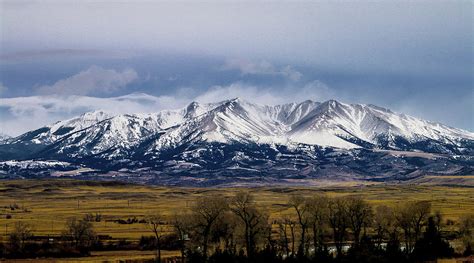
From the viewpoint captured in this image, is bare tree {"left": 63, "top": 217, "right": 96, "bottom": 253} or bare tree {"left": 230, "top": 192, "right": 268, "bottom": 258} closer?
bare tree {"left": 230, "top": 192, "right": 268, "bottom": 258}

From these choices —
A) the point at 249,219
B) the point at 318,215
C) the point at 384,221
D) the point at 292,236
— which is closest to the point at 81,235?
the point at 249,219

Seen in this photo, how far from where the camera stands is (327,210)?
387 ft

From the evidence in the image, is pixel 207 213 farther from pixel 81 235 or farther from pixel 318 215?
pixel 81 235

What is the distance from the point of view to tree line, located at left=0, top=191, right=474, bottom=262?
335 ft

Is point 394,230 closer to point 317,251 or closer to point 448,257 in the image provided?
point 448,257

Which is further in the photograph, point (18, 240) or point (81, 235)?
point (81, 235)

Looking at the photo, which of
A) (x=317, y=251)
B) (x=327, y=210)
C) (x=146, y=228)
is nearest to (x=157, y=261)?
(x=317, y=251)

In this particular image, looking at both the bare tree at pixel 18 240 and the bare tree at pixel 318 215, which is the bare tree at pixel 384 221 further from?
the bare tree at pixel 18 240

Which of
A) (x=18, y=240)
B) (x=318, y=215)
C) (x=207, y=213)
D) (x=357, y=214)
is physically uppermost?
(x=207, y=213)

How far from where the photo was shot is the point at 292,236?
112 m

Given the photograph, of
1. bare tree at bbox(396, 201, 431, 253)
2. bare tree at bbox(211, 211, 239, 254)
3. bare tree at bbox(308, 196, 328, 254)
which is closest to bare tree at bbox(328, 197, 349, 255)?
bare tree at bbox(308, 196, 328, 254)

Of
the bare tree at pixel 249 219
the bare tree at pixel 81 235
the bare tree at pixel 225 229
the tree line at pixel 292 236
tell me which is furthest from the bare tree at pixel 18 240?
the bare tree at pixel 249 219

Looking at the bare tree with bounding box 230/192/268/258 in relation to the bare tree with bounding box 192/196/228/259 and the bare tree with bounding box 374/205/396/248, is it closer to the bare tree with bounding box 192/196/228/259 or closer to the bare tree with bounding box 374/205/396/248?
the bare tree with bounding box 192/196/228/259

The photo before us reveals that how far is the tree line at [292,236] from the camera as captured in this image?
10200cm
